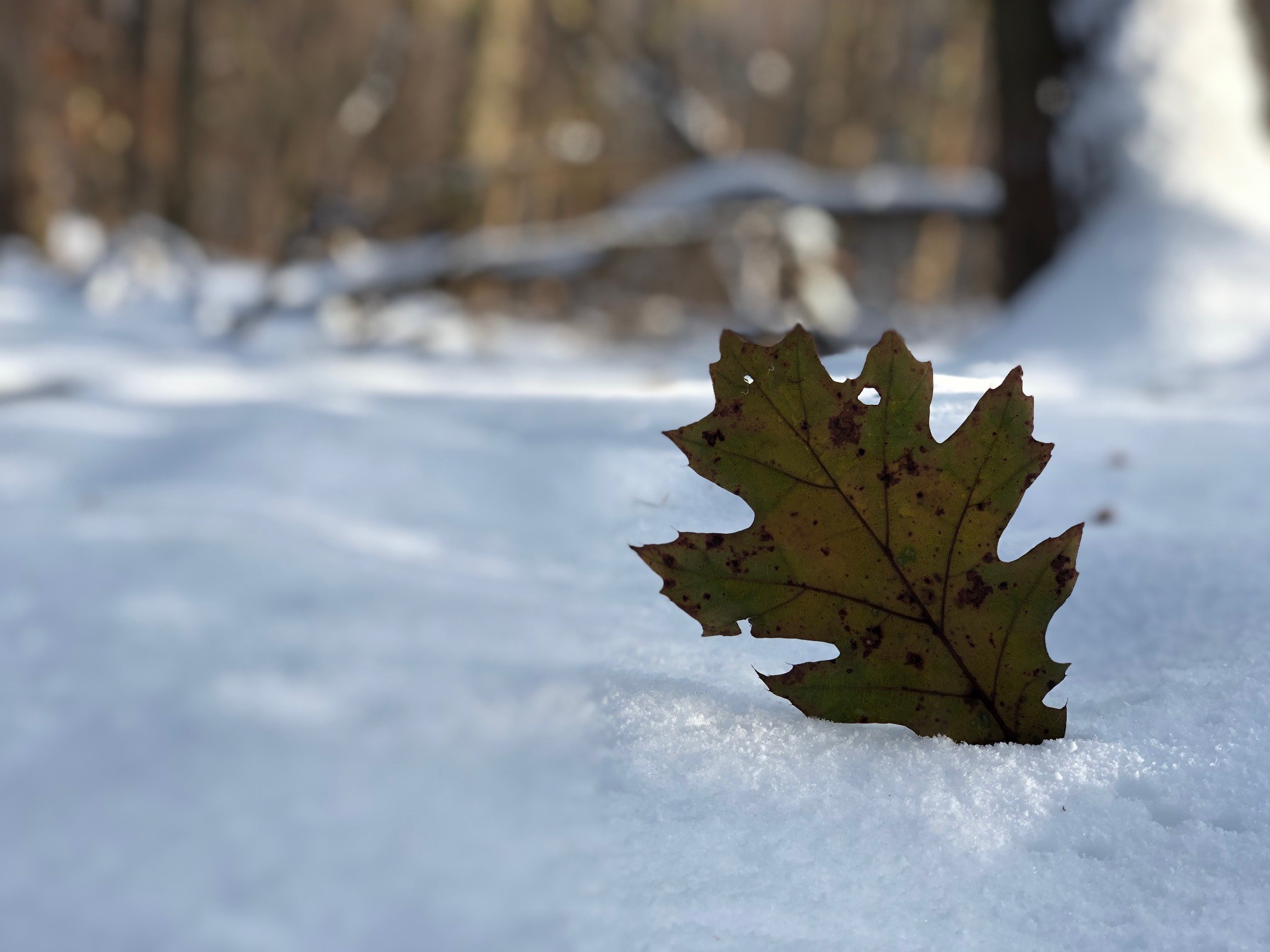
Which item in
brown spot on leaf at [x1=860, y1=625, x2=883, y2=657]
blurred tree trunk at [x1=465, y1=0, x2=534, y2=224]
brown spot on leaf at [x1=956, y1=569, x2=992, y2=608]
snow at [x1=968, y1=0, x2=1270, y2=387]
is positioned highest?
blurred tree trunk at [x1=465, y1=0, x2=534, y2=224]

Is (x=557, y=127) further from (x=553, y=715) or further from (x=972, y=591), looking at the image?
(x=972, y=591)

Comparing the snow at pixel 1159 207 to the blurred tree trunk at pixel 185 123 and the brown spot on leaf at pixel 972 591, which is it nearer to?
the brown spot on leaf at pixel 972 591

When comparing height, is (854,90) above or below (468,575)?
above

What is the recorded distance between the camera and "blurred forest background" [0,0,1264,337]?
151 inches

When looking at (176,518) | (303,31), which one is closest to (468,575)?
(176,518)

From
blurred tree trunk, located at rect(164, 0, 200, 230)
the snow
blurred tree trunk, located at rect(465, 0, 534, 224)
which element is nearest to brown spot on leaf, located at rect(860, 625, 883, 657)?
the snow

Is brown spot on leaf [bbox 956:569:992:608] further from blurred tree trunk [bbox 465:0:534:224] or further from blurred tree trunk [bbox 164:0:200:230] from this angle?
blurred tree trunk [bbox 164:0:200:230]

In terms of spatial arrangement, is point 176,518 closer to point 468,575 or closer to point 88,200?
point 468,575

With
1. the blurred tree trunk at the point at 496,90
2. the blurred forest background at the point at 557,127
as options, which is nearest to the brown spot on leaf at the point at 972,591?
the blurred forest background at the point at 557,127

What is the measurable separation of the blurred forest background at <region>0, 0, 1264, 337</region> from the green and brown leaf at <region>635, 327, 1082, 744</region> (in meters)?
2.03

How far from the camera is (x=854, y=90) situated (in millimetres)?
17266

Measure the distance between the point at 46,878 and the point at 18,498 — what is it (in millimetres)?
836

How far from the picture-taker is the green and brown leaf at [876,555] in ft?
1.92

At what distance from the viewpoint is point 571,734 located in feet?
2.32
